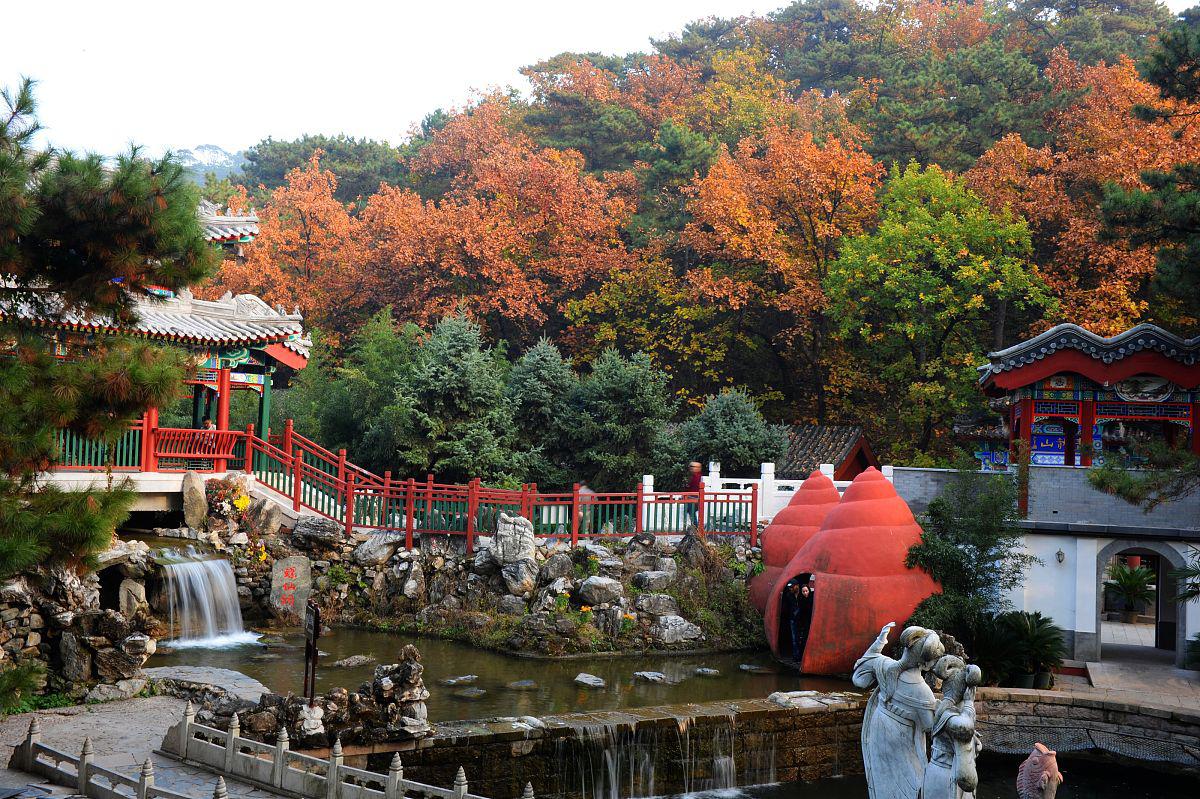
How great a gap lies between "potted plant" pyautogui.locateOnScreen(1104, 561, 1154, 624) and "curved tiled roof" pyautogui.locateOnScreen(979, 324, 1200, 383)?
6.39 metres

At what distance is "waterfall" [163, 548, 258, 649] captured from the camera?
49.8 feet

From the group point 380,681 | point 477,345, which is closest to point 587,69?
point 477,345

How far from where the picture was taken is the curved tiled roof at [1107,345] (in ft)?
52.3

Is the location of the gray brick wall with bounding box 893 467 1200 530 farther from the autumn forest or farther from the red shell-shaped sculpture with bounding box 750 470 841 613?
the autumn forest

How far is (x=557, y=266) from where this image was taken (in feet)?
98.4

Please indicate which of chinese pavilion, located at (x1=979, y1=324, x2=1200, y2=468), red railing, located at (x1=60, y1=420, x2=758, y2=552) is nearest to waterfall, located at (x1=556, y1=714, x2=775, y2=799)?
red railing, located at (x1=60, y1=420, x2=758, y2=552)

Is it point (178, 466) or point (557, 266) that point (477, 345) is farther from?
point (557, 266)

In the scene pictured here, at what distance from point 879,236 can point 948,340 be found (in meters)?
3.06

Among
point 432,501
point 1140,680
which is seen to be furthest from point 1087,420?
point 432,501

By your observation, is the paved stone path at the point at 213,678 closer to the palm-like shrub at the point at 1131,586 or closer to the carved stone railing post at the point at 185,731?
the carved stone railing post at the point at 185,731

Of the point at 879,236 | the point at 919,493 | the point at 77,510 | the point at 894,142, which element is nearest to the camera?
the point at 77,510

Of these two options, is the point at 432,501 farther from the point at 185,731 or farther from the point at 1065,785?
the point at 1065,785

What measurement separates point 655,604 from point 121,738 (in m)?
8.86

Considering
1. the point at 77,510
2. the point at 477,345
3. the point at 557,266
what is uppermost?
the point at 557,266
